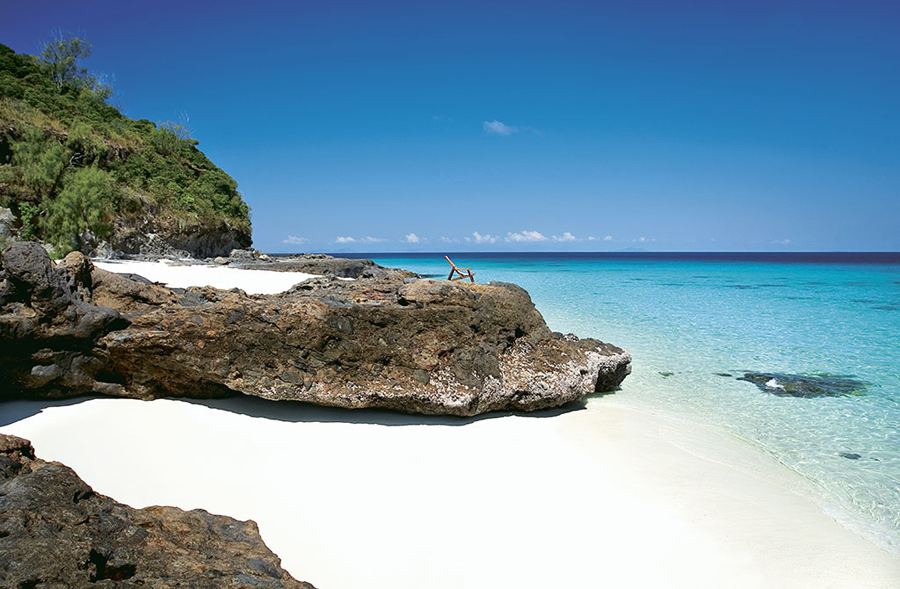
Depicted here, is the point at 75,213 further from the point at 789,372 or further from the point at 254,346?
the point at 789,372

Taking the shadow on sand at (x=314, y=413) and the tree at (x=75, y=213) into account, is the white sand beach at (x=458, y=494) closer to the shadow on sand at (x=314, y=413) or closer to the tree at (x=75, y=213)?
the shadow on sand at (x=314, y=413)

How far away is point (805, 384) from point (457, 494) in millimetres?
8259

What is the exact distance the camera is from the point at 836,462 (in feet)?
19.9

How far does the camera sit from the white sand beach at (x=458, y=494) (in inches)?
142

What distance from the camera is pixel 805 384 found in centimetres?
953

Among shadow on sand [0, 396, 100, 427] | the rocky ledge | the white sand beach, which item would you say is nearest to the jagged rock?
the rocky ledge

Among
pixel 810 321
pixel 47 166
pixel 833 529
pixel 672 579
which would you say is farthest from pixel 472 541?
pixel 47 166

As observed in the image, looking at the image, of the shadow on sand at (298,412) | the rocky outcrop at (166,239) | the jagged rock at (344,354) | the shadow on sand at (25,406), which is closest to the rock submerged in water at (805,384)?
the jagged rock at (344,354)

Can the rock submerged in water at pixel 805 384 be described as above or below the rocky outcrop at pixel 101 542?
below

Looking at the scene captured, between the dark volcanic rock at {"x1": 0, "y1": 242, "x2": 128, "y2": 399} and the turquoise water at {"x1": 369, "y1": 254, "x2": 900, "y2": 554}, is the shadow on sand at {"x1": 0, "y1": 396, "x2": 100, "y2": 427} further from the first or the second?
the turquoise water at {"x1": 369, "y1": 254, "x2": 900, "y2": 554}

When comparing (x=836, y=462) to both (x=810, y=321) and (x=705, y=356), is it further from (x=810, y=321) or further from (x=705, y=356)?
(x=810, y=321)

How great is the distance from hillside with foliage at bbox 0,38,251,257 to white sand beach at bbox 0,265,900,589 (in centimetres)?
2030

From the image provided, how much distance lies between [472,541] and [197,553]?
1939 mm

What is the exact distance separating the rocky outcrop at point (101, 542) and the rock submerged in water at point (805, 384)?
360 inches
